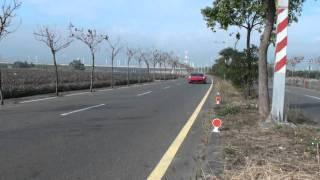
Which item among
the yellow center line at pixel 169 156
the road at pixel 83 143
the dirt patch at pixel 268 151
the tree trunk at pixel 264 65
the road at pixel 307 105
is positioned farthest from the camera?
the road at pixel 307 105

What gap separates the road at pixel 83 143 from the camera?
8031 millimetres

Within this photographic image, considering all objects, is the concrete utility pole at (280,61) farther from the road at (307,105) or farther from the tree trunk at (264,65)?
the road at (307,105)

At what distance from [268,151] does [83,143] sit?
3705mm

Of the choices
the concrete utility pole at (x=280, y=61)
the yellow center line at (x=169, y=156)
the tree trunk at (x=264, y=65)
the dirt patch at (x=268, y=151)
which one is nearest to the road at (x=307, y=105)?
the tree trunk at (x=264, y=65)

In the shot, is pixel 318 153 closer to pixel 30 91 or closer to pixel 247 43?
pixel 247 43

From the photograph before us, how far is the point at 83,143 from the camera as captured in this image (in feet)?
35.1

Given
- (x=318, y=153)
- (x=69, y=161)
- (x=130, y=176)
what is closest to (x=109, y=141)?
(x=69, y=161)

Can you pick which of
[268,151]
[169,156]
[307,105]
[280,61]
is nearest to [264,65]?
[280,61]

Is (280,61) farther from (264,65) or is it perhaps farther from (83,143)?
(83,143)

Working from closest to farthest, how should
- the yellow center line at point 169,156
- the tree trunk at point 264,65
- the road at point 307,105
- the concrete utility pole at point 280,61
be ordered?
the yellow center line at point 169,156 < the concrete utility pole at point 280,61 < the tree trunk at point 264,65 < the road at point 307,105

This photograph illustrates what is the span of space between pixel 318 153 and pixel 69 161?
3.97 meters

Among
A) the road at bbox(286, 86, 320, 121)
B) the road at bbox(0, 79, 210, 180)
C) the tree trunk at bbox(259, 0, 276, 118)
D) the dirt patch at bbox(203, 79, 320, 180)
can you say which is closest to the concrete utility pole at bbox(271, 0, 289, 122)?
the dirt patch at bbox(203, 79, 320, 180)

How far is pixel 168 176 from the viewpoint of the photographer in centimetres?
780

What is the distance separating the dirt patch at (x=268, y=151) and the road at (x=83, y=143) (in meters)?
1.27
